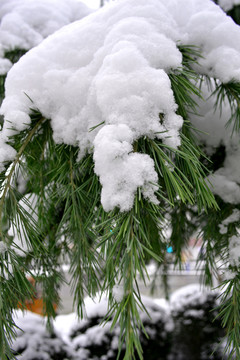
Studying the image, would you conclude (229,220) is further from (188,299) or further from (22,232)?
(188,299)

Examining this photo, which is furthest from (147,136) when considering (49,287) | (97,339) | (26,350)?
(97,339)

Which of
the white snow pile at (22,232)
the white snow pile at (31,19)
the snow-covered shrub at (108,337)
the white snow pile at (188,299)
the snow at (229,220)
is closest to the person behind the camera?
the white snow pile at (22,232)

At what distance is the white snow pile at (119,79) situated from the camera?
48 centimetres

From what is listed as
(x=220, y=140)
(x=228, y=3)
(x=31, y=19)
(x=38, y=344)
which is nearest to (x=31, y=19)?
(x=31, y=19)

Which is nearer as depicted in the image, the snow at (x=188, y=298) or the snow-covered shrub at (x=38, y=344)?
the snow-covered shrub at (x=38, y=344)

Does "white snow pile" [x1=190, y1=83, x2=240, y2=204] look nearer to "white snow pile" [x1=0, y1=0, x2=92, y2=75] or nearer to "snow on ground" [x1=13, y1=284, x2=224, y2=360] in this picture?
"white snow pile" [x1=0, y1=0, x2=92, y2=75]

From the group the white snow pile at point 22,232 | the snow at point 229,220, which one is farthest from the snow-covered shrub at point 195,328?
the white snow pile at point 22,232

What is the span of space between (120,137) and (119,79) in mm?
126

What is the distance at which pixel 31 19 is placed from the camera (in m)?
1.52

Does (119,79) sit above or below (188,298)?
above

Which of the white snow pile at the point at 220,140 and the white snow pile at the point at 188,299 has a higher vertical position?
the white snow pile at the point at 220,140

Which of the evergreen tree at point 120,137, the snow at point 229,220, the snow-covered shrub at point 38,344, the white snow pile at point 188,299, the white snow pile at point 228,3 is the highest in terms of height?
the white snow pile at point 228,3

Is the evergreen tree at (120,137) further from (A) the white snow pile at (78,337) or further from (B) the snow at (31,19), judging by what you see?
(A) the white snow pile at (78,337)

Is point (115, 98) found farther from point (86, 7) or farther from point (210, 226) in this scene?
point (86, 7)
